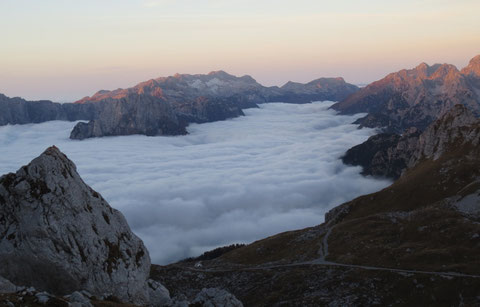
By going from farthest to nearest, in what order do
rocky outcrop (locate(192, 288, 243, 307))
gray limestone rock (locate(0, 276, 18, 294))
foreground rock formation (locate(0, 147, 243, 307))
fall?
rocky outcrop (locate(192, 288, 243, 307)) < foreground rock formation (locate(0, 147, 243, 307)) < gray limestone rock (locate(0, 276, 18, 294))

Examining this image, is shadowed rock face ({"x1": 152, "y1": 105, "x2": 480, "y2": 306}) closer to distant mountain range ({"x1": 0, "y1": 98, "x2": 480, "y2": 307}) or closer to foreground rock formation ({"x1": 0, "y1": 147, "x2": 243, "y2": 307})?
distant mountain range ({"x1": 0, "y1": 98, "x2": 480, "y2": 307})

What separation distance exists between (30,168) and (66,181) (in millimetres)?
Answer: 4987

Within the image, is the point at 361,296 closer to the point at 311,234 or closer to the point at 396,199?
the point at 311,234

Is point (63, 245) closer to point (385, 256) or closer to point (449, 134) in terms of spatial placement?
point (385, 256)

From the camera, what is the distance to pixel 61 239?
4788 centimetres

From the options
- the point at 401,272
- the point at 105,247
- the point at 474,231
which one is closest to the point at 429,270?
the point at 401,272

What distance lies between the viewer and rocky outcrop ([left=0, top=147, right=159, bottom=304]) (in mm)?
45500

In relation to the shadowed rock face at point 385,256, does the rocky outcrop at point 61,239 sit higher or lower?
higher

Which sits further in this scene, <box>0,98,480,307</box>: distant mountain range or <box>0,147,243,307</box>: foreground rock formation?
<box>0,98,480,307</box>: distant mountain range

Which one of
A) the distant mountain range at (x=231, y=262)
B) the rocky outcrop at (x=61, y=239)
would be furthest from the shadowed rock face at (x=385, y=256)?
the rocky outcrop at (x=61, y=239)

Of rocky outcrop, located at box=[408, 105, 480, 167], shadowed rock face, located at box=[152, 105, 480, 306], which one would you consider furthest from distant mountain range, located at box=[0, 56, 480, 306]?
rocky outcrop, located at box=[408, 105, 480, 167]

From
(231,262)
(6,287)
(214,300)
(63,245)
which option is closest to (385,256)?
(214,300)

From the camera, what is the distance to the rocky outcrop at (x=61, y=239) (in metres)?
45.5

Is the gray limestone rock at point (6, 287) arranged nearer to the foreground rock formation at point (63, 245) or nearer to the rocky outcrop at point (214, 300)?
the foreground rock formation at point (63, 245)
